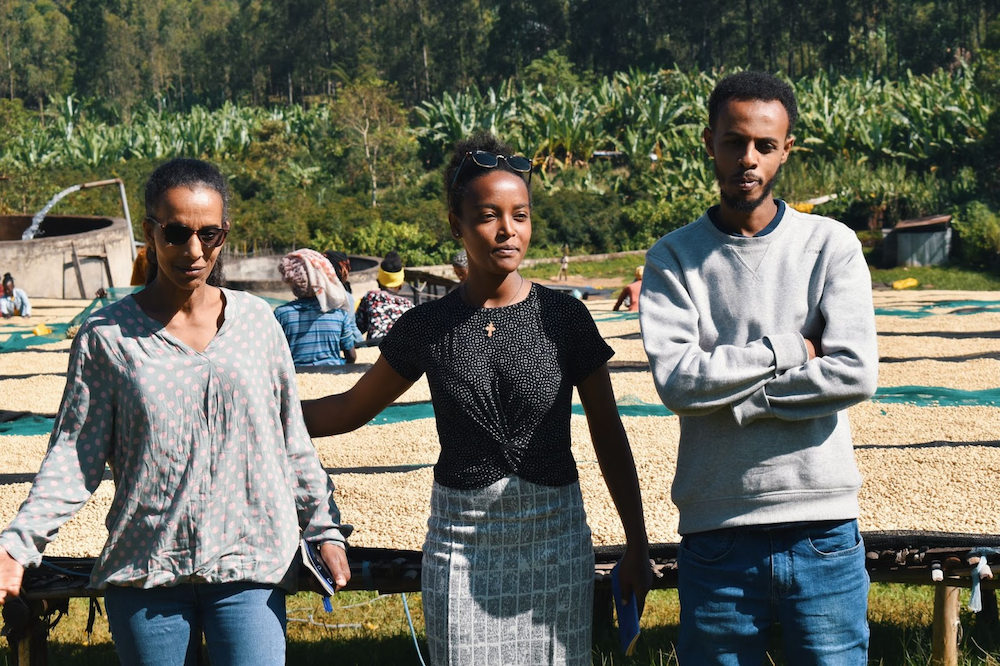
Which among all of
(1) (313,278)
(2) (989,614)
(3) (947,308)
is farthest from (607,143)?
(2) (989,614)

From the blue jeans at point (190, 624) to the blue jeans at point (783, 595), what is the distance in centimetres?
73

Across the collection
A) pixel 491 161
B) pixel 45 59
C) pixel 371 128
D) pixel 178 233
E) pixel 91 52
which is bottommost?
pixel 178 233

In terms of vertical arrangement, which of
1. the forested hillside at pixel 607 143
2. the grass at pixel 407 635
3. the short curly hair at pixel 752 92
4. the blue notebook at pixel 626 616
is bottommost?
the grass at pixel 407 635

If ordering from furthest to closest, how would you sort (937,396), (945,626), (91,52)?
(91,52)
(937,396)
(945,626)

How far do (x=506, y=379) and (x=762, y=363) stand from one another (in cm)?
43

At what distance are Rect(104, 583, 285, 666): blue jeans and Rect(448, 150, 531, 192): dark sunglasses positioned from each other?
0.81 meters

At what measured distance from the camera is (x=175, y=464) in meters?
1.86

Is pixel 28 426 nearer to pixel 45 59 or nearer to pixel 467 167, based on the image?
pixel 467 167

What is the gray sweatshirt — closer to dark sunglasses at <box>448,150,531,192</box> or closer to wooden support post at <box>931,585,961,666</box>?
dark sunglasses at <box>448,150,531,192</box>

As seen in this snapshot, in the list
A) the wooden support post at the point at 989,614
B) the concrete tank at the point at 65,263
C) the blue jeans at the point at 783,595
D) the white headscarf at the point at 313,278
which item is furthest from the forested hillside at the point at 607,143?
the blue jeans at the point at 783,595

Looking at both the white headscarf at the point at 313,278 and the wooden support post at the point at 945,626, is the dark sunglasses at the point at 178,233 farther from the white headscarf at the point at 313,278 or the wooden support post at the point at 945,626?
the white headscarf at the point at 313,278

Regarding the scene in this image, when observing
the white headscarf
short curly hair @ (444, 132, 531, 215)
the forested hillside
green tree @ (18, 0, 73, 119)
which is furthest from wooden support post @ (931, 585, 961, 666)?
green tree @ (18, 0, 73, 119)

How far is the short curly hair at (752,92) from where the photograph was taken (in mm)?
1932

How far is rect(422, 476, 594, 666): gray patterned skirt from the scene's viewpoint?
6.17ft
